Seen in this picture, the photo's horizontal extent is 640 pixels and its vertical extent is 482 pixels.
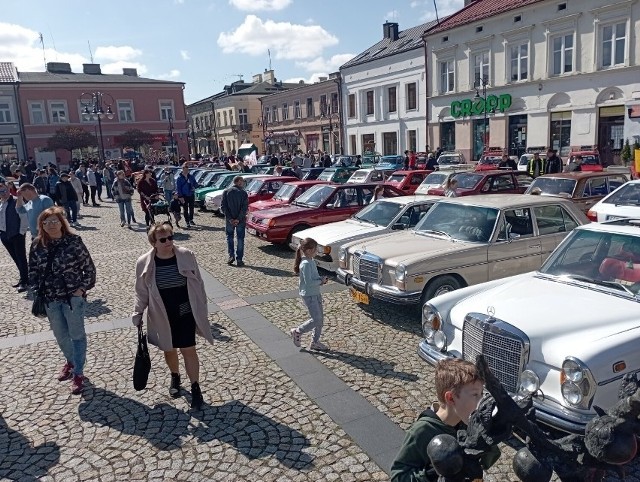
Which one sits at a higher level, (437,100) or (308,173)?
(437,100)

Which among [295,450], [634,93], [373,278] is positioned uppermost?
[634,93]

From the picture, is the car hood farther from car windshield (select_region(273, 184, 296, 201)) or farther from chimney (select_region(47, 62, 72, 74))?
chimney (select_region(47, 62, 72, 74))

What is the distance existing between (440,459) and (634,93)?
29.6m

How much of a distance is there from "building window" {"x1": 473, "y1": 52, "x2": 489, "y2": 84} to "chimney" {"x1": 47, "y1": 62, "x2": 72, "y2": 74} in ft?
139

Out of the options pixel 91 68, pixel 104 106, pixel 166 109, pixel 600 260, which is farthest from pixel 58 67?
pixel 600 260

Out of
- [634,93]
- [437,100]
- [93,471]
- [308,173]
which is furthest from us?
[437,100]

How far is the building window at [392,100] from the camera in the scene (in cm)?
4088

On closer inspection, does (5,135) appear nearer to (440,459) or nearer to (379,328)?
(379,328)

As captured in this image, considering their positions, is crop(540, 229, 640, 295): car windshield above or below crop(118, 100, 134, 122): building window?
below

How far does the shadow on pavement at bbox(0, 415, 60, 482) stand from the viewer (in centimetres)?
407

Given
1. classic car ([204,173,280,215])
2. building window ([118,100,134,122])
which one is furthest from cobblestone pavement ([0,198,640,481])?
building window ([118,100,134,122])

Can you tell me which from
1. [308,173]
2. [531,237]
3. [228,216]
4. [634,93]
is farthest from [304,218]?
[634,93]

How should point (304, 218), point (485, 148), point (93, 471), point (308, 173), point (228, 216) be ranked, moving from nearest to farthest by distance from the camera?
1. point (93, 471)
2. point (228, 216)
3. point (304, 218)
4. point (308, 173)
5. point (485, 148)

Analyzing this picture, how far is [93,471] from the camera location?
4.06 meters
